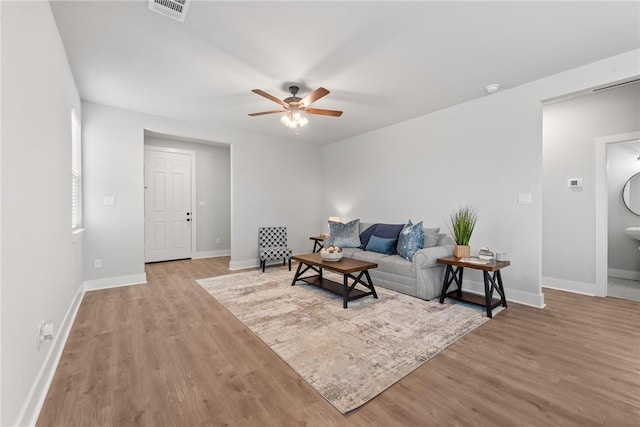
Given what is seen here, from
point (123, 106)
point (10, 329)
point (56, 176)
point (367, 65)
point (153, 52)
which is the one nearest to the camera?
point (10, 329)

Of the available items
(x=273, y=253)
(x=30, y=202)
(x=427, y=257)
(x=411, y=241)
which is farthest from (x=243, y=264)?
(x=30, y=202)

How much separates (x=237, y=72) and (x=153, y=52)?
0.80m

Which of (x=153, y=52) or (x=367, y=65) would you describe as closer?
(x=153, y=52)

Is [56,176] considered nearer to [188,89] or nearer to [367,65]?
[188,89]

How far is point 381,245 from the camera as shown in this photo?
4484 millimetres

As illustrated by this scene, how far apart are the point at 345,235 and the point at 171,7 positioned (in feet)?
12.8

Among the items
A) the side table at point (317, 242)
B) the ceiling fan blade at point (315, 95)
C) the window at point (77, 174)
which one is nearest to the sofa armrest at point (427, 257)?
the ceiling fan blade at point (315, 95)

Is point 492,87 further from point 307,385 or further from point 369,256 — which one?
point 307,385

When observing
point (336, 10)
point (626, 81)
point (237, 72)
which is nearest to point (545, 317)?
point (626, 81)

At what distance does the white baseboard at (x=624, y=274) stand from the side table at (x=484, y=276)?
8.71 ft

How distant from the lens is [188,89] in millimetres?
3523

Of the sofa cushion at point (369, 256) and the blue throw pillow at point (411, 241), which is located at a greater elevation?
the blue throw pillow at point (411, 241)

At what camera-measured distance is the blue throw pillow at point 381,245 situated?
4426 mm

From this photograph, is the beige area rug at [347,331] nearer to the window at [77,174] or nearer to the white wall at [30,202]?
the white wall at [30,202]
